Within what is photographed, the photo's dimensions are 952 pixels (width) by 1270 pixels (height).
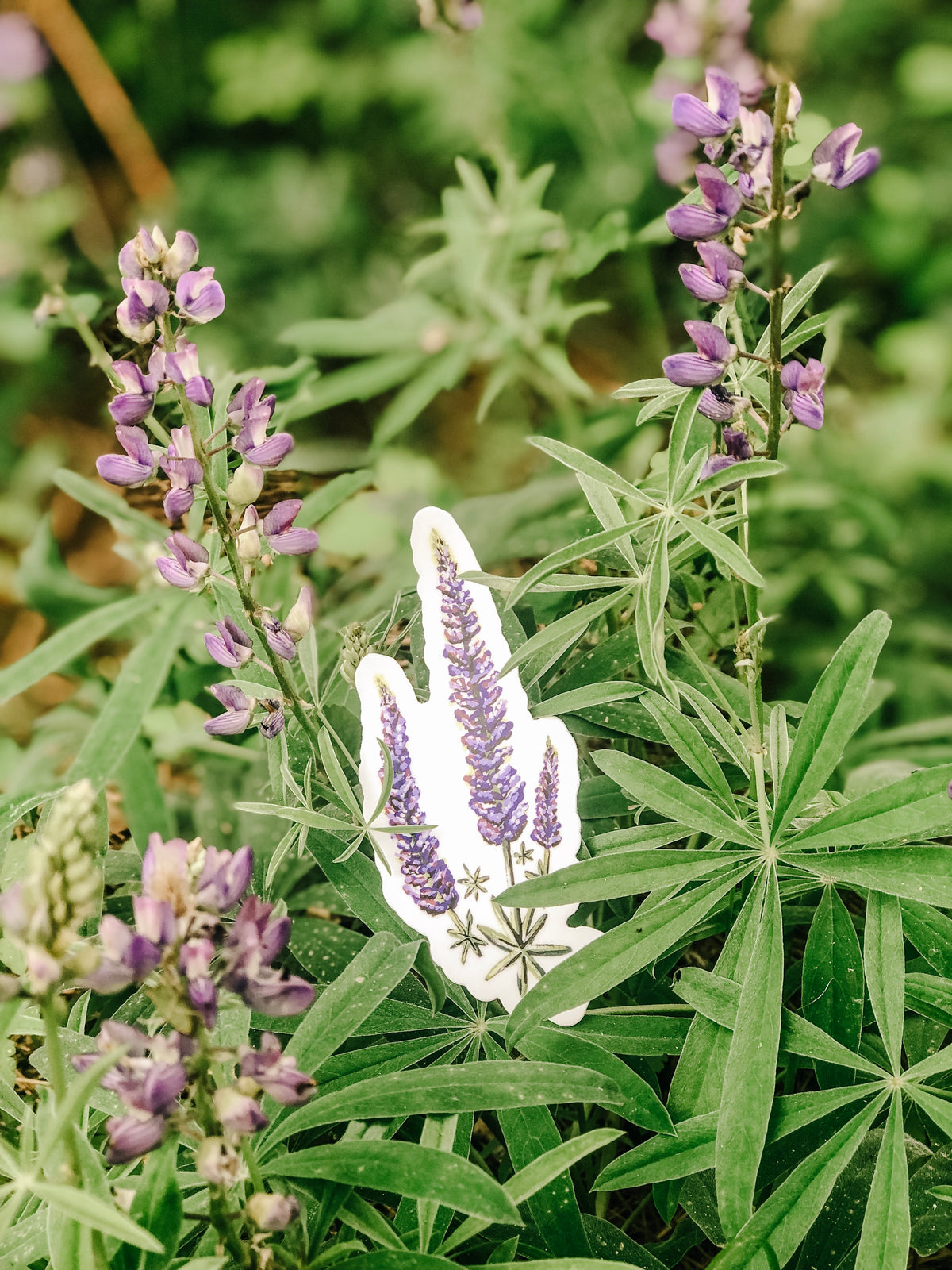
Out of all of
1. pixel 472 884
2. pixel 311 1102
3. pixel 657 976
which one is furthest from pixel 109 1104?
pixel 657 976

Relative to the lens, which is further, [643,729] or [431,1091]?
[643,729]

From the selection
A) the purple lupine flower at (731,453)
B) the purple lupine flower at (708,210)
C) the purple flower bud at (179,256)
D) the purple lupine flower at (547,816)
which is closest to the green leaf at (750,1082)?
the purple lupine flower at (547,816)

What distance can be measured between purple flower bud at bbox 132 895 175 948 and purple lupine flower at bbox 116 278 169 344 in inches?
11.4

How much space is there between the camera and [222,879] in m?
0.40

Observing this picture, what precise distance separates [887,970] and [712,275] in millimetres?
348

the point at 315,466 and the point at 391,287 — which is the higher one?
the point at 391,287

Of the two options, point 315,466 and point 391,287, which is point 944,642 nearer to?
point 315,466

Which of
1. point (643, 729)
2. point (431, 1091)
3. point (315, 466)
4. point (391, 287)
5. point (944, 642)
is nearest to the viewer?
point (431, 1091)

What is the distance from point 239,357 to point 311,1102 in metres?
1.40

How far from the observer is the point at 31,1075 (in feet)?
2.31

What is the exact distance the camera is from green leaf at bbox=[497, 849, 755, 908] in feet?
1.66

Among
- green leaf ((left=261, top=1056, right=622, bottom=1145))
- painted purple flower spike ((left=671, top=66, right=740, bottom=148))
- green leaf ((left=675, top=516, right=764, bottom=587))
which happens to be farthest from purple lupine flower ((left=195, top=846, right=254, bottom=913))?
painted purple flower spike ((left=671, top=66, right=740, bottom=148))

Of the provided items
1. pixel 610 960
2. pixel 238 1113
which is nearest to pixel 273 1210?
pixel 238 1113

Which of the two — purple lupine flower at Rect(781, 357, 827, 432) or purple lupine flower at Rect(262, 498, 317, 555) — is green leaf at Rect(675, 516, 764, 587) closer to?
purple lupine flower at Rect(781, 357, 827, 432)
